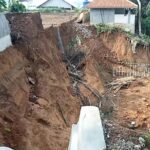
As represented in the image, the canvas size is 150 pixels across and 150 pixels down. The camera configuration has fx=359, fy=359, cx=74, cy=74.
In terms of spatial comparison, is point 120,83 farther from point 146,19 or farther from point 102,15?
point 146,19

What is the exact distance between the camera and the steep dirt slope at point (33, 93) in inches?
529

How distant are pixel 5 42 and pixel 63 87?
4.11 meters

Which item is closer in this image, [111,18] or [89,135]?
[89,135]

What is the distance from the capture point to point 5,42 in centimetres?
1777

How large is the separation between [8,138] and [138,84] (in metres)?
13.4

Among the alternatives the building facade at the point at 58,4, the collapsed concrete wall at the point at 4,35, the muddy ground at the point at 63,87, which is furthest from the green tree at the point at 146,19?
the collapsed concrete wall at the point at 4,35

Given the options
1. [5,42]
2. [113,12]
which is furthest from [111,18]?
[5,42]

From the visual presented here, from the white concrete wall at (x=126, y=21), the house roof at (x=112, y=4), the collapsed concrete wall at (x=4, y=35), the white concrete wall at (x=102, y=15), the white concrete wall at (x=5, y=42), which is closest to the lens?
the white concrete wall at (x=5, y=42)

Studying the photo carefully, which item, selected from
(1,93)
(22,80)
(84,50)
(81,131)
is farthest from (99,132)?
(84,50)

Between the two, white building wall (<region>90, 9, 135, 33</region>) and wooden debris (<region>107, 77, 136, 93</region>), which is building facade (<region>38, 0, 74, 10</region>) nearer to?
white building wall (<region>90, 9, 135, 33</region>)

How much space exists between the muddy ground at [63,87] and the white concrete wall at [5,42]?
0.84 ft

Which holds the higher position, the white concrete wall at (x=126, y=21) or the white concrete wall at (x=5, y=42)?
the white concrete wall at (x=5, y=42)

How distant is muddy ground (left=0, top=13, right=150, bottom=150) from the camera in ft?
44.1

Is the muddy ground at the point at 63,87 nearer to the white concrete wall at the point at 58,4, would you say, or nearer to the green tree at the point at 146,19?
the green tree at the point at 146,19
